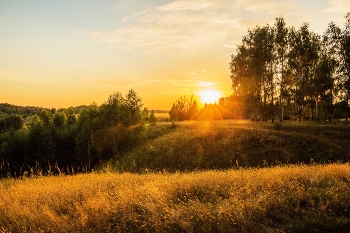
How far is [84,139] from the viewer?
50.2m

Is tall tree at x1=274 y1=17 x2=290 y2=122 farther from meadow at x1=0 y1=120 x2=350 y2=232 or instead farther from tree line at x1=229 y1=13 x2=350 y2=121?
meadow at x1=0 y1=120 x2=350 y2=232

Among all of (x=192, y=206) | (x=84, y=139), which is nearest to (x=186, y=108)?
(x=84, y=139)

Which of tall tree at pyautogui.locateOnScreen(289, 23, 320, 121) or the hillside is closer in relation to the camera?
the hillside

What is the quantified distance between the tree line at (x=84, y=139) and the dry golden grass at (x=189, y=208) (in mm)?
36642

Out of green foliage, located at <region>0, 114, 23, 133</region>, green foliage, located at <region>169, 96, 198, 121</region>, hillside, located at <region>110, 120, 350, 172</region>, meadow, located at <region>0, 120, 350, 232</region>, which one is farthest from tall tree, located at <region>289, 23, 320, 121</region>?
green foliage, located at <region>0, 114, 23, 133</region>

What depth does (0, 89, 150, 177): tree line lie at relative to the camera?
46.6m

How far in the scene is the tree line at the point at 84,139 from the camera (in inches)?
1836

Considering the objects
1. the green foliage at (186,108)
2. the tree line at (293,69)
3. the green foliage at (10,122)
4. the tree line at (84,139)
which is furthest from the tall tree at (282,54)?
the green foliage at (10,122)

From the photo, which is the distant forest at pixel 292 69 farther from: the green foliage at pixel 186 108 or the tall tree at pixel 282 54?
the green foliage at pixel 186 108

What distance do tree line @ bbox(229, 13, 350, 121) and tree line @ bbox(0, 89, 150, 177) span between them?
21172mm

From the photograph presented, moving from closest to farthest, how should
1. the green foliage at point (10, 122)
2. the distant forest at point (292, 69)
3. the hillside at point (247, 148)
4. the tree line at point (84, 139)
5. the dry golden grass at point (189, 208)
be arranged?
the dry golden grass at point (189, 208) < the hillside at point (247, 148) < the distant forest at point (292, 69) < the tree line at point (84, 139) < the green foliage at point (10, 122)

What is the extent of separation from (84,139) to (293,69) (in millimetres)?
41290

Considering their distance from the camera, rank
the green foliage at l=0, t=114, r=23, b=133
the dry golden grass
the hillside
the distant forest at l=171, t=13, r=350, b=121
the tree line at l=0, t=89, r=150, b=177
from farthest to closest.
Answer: the green foliage at l=0, t=114, r=23, b=133 < the tree line at l=0, t=89, r=150, b=177 < the distant forest at l=171, t=13, r=350, b=121 < the hillside < the dry golden grass

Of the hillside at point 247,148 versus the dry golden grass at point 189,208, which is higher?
the dry golden grass at point 189,208
